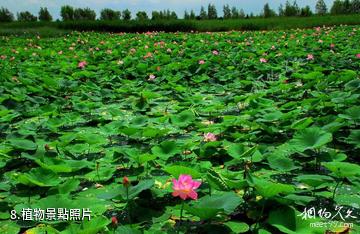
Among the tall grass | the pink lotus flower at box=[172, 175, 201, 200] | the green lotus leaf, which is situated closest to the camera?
the pink lotus flower at box=[172, 175, 201, 200]

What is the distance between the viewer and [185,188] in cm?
131

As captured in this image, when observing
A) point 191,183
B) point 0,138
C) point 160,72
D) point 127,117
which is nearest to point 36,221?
point 191,183

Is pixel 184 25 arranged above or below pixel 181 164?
above

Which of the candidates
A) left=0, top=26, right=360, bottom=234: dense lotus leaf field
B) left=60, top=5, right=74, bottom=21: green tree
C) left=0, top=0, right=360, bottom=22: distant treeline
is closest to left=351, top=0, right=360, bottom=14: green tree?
left=0, top=0, right=360, bottom=22: distant treeline

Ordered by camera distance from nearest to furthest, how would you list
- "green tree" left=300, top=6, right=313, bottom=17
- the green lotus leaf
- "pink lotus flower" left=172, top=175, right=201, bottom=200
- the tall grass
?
"pink lotus flower" left=172, top=175, right=201, bottom=200 → the green lotus leaf → the tall grass → "green tree" left=300, top=6, right=313, bottom=17

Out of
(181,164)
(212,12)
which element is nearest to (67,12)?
(212,12)

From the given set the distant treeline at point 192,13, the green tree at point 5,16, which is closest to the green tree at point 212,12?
the distant treeline at point 192,13

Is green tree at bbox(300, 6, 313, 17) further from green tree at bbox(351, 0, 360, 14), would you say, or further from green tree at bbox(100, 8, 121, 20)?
green tree at bbox(100, 8, 121, 20)

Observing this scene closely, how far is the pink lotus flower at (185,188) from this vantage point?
1.31 meters

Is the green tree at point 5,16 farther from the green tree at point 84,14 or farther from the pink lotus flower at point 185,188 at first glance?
the pink lotus flower at point 185,188

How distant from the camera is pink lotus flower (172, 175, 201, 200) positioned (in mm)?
1311

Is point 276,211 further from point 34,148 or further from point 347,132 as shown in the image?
point 34,148

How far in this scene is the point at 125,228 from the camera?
1249 millimetres

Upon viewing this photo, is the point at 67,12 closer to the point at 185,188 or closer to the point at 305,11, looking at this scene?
the point at 305,11
